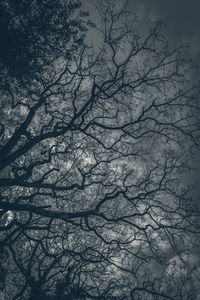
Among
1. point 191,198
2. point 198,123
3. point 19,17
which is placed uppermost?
point 198,123

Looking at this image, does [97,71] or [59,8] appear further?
[97,71]

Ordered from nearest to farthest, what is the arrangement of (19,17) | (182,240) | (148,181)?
1. (19,17)
2. (182,240)
3. (148,181)

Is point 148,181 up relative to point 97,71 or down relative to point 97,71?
down

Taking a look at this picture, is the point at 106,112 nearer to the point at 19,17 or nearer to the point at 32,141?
the point at 32,141

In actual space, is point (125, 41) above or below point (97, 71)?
above

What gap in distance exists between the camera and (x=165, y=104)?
11.3 metres

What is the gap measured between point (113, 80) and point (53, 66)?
8.23ft

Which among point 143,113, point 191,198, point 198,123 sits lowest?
point 191,198

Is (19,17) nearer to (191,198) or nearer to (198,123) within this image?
(198,123)

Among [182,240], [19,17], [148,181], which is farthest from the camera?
[148,181]

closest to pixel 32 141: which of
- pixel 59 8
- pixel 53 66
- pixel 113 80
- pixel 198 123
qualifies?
pixel 53 66

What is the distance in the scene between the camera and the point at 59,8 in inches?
391

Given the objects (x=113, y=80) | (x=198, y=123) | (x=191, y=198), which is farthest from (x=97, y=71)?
(x=191, y=198)

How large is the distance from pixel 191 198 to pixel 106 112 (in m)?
4.99
